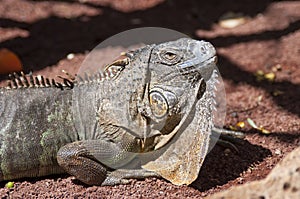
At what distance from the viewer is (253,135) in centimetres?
421

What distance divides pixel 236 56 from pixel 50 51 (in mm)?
1849

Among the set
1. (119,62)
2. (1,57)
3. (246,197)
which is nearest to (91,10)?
(1,57)

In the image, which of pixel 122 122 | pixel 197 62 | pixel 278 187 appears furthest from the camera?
pixel 122 122

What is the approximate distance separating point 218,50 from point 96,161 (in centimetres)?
237

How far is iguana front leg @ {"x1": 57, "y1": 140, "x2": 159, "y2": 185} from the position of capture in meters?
Answer: 3.64

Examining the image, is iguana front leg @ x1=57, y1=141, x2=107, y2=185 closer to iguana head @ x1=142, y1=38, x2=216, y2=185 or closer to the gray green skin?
the gray green skin

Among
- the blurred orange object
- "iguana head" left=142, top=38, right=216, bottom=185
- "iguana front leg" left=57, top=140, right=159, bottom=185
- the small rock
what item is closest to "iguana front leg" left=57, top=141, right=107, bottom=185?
"iguana front leg" left=57, top=140, right=159, bottom=185

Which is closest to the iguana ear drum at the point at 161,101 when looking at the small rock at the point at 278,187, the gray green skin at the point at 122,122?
the gray green skin at the point at 122,122

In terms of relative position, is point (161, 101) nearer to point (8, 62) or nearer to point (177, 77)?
point (177, 77)

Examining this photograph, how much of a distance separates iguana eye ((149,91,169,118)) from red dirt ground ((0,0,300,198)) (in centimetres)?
48

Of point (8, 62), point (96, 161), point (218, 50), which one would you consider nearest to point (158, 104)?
point (96, 161)

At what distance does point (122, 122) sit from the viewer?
3637mm

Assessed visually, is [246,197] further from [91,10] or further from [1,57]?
[91,10]

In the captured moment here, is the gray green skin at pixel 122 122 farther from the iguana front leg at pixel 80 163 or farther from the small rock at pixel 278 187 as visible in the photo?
the small rock at pixel 278 187
